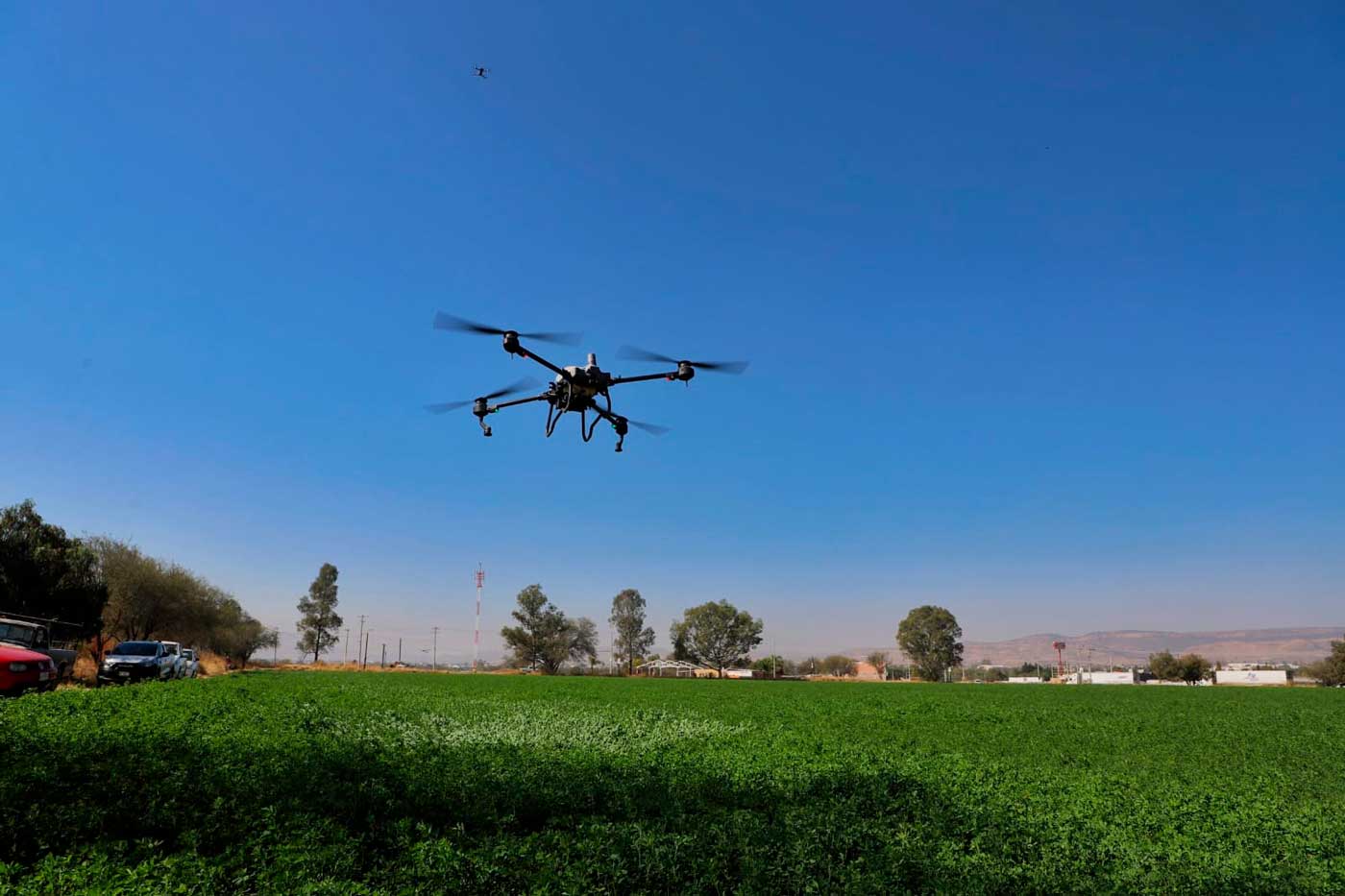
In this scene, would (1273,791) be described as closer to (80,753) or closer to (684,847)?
(684,847)

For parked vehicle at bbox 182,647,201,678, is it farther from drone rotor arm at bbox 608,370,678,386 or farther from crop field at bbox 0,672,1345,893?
drone rotor arm at bbox 608,370,678,386

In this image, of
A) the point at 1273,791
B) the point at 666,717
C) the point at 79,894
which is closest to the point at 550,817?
the point at 79,894

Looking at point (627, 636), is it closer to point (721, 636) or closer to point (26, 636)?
point (721, 636)

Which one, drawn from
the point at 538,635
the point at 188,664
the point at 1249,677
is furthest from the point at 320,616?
the point at 1249,677

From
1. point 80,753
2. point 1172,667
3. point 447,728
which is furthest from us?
point 1172,667

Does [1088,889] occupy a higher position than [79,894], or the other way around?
[79,894]

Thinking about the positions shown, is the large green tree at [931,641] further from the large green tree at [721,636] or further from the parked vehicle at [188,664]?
the parked vehicle at [188,664]
